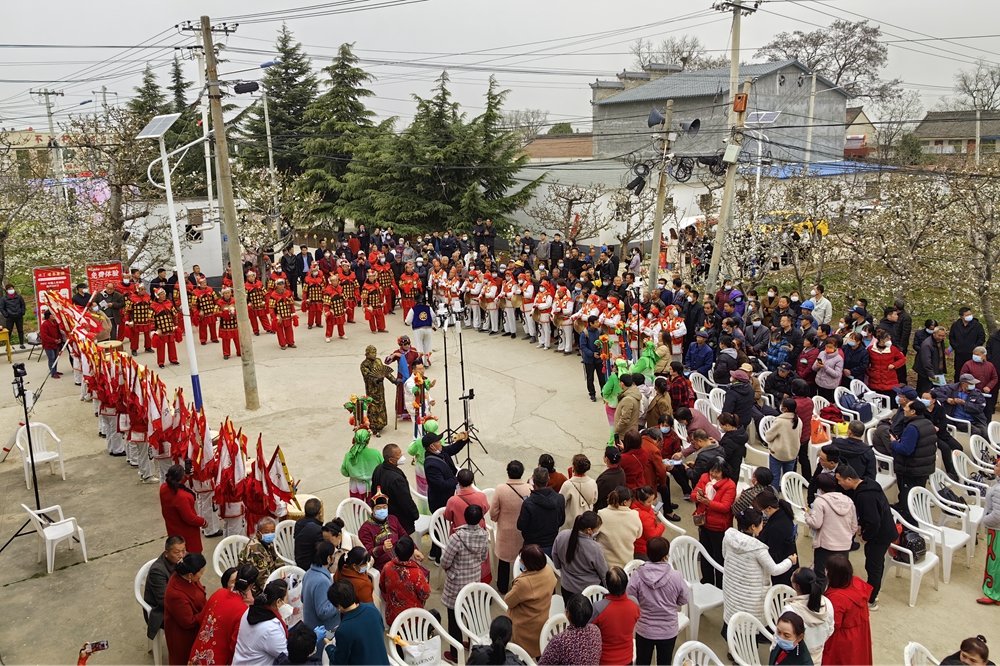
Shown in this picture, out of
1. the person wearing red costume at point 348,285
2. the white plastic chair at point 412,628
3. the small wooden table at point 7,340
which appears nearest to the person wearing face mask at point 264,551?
the white plastic chair at point 412,628

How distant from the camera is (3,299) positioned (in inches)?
713

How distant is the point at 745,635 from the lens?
5777 mm

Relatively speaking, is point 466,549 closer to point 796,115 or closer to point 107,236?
point 107,236

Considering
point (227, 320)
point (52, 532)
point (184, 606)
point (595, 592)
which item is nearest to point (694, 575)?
point (595, 592)

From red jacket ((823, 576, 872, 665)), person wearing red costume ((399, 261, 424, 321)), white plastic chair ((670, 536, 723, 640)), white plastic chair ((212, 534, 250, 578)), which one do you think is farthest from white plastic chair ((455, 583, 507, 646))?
person wearing red costume ((399, 261, 424, 321))

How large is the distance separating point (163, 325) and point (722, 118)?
28.3 m

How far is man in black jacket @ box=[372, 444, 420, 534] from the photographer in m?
7.38

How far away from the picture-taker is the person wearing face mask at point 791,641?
490 centimetres

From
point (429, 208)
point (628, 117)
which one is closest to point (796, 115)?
point (628, 117)

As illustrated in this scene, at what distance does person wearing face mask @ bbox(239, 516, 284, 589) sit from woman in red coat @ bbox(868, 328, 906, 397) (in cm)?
936

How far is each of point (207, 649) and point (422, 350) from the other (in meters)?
10.5

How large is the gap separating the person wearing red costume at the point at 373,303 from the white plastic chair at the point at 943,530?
13.0 metres

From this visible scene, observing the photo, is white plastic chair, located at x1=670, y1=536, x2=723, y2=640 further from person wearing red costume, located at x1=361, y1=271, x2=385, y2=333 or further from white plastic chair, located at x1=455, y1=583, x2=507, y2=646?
person wearing red costume, located at x1=361, y1=271, x2=385, y2=333

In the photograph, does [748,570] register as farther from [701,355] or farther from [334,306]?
[334,306]
